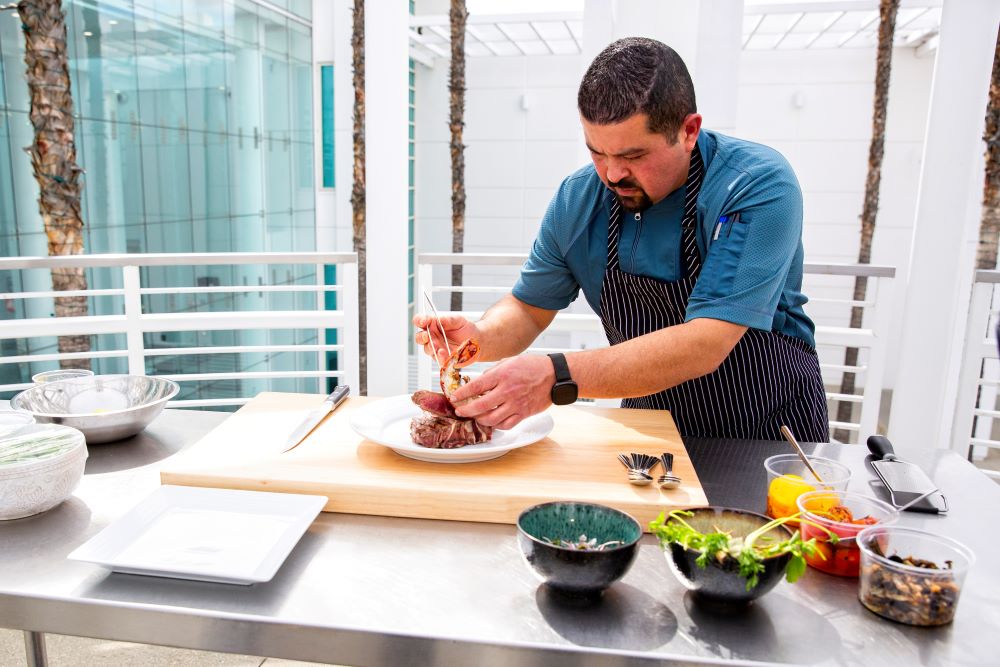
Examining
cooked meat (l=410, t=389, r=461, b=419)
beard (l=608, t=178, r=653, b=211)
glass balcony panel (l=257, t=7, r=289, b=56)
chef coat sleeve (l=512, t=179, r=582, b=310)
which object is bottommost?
cooked meat (l=410, t=389, r=461, b=419)

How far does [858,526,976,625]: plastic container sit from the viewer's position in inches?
34.4

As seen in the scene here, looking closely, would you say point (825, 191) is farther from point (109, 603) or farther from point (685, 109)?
point (109, 603)

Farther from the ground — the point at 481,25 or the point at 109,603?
the point at 481,25

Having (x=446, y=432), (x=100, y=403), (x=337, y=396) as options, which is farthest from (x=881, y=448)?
(x=100, y=403)

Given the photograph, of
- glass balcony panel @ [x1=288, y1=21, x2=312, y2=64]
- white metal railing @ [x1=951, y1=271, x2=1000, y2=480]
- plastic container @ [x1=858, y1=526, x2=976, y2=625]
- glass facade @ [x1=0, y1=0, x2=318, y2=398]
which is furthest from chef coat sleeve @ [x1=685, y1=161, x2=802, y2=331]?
glass balcony panel @ [x1=288, y1=21, x2=312, y2=64]

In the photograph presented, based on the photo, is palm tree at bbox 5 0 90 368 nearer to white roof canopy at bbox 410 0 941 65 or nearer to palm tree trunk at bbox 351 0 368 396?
palm tree trunk at bbox 351 0 368 396

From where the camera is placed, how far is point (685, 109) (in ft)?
5.08

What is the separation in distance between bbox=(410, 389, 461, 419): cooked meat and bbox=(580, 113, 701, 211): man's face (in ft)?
2.05

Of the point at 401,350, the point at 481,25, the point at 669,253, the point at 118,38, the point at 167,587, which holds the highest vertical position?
the point at 481,25

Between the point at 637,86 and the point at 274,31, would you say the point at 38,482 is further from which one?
the point at 274,31

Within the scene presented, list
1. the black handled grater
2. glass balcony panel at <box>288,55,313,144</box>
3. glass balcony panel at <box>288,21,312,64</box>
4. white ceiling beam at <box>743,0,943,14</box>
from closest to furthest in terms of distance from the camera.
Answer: the black handled grater, white ceiling beam at <box>743,0,943,14</box>, glass balcony panel at <box>288,21,312,64</box>, glass balcony panel at <box>288,55,313,144</box>

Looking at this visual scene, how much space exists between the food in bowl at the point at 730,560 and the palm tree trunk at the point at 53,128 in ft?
16.9

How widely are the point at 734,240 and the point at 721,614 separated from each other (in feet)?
2.81

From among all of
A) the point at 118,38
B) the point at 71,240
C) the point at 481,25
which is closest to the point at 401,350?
the point at 71,240
